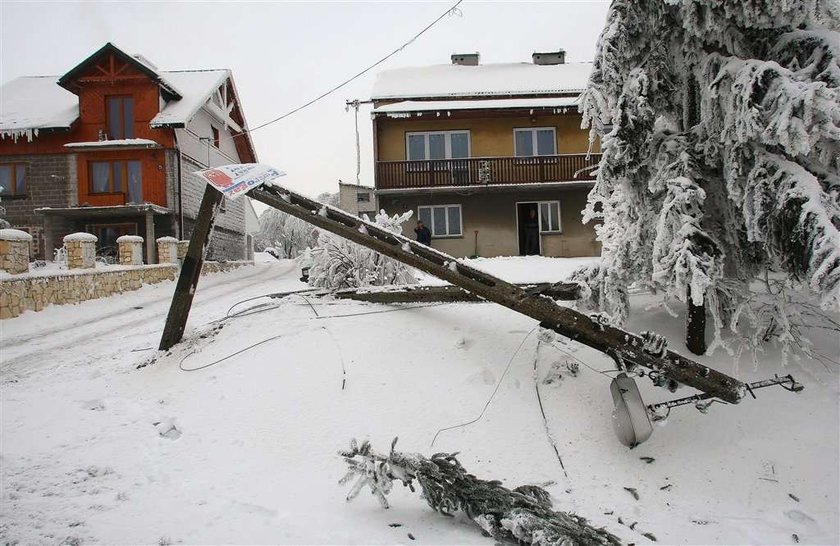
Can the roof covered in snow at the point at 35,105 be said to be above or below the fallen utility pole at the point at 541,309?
above

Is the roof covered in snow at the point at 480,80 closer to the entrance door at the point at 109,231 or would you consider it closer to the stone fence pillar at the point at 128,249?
the stone fence pillar at the point at 128,249

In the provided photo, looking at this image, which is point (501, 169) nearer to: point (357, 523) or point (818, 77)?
point (818, 77)

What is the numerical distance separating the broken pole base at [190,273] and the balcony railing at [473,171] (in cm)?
1300

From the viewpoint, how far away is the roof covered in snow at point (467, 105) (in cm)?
1808

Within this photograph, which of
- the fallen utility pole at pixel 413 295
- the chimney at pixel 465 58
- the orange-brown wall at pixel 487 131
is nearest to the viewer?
the fallen utility pole at pixel 413 295

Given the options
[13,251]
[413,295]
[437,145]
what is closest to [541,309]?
[413,295]

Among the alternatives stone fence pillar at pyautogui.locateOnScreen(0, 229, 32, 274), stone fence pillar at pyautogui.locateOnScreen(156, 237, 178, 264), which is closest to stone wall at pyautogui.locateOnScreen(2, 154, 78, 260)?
stone fence pillar at pyautogui.locateOnScreen(156, 237, 178, 264)

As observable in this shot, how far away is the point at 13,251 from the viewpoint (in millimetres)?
9320

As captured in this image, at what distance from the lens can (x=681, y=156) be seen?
4.44 metres

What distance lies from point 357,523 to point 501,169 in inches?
673

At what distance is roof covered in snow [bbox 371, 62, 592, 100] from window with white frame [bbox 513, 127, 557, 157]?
5.39 ft

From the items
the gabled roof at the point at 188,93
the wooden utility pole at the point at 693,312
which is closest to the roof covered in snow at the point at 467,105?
the gabled roof at the point at 188,93

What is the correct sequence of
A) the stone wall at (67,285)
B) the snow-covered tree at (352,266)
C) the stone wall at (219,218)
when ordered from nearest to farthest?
the snow-covered tree at (352,266), the stone wall at (67,285), the stone wall at (219,218)

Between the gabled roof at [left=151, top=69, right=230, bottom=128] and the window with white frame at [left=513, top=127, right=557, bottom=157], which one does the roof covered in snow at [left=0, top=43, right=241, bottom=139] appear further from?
the window with white frame at [left=513, top=127, right=557, bottom=157]
